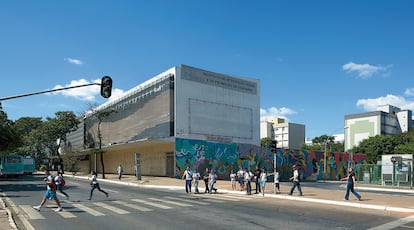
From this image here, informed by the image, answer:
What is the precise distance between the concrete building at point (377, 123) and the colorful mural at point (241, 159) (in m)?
60.7

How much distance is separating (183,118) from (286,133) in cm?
8940

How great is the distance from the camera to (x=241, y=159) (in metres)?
46.2

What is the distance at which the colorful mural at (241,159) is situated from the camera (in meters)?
41.6

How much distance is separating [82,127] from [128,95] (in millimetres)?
22452

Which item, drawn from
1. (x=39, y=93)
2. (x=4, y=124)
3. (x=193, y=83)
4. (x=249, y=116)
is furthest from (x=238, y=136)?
(x=39, y=93)

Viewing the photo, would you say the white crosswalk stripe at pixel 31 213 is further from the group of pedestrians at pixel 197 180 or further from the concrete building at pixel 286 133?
the concrete building at pixel 286 133

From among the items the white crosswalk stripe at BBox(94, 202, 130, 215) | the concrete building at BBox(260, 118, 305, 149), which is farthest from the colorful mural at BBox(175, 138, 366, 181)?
the concrete building at BBox(260, 118, 305, 149)

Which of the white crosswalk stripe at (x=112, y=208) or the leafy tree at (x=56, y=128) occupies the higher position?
the leafy tree at (x=56, y=128)

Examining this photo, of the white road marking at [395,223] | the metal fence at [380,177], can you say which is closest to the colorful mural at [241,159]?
the metal fence at [380,177]

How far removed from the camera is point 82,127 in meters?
70.6

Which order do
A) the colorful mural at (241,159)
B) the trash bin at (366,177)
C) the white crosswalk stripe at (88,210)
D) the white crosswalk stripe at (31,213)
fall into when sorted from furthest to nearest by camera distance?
the colorful mural at (241,159)
the trash bin at (366,177)
the white crosswalk stripe at (88,210)
the white crosswalk stripe at (31,213)

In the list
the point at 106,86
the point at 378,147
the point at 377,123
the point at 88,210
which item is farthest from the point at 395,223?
the point at 377,123

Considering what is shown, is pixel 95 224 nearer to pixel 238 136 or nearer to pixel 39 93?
pixel 39 93

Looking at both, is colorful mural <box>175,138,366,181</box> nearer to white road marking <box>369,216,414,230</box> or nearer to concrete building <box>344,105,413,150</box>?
white road marking <box>369,216,414,230</box>
